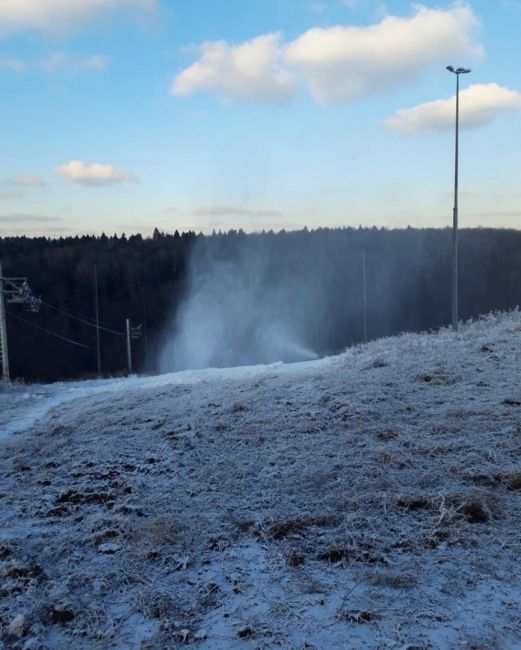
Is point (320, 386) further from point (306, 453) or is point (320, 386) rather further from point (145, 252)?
point (145, 252)

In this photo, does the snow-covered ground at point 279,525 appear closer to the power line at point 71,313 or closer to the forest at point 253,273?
the forest at point 253,273

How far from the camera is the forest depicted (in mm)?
55625

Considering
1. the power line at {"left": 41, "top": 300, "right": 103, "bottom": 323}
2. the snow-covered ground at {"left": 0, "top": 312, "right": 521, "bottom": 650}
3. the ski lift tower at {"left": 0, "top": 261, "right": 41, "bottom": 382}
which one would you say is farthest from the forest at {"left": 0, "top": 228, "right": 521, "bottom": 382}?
the snow-covered ground at {"left": 0, "top": 312, "right": 521, "bottom": 650}

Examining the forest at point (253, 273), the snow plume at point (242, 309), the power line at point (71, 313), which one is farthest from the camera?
the power line at point (71, 313)

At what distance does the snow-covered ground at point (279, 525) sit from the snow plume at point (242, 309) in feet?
136

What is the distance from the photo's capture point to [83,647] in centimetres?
270

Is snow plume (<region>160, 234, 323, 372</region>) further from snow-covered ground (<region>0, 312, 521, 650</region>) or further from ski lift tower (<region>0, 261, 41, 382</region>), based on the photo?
snow-covered ground (<region>0, 312, 521, 650</region>)

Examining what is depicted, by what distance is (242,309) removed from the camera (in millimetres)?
62531

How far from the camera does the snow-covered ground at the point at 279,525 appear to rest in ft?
9.19

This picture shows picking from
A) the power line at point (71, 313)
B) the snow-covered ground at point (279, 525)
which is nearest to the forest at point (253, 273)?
the power line at point (71, 313)

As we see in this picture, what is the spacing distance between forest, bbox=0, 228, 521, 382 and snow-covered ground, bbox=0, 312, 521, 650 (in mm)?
44819

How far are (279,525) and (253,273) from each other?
65.6 meters

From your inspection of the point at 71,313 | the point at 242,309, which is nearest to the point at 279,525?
the point at 242,309

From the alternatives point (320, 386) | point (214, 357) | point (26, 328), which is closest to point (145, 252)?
point (26, 328)
